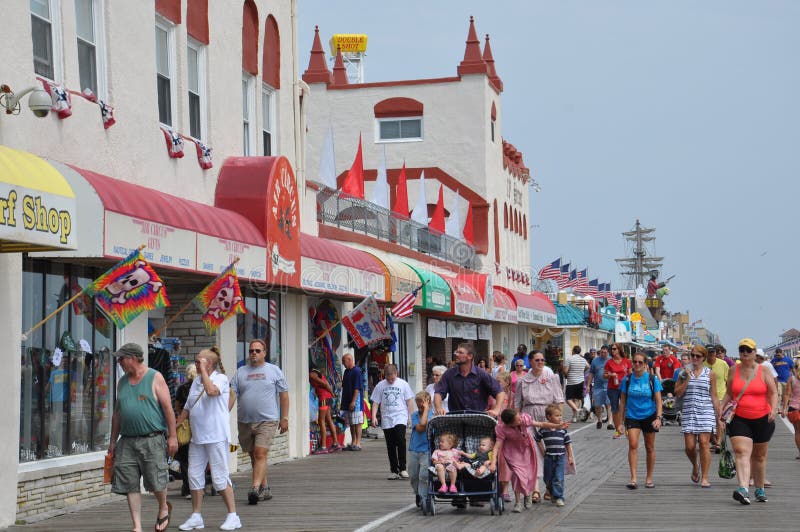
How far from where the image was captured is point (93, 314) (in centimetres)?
1476

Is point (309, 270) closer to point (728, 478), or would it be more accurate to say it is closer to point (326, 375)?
point (326, 375)

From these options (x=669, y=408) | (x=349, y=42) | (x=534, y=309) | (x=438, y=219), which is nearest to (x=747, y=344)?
(x=669, y=408)

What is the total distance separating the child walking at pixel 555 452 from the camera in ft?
45.9

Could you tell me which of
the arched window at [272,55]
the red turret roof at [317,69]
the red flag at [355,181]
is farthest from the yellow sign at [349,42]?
the arched window at [272,55]

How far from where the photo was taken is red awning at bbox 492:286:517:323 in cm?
3878

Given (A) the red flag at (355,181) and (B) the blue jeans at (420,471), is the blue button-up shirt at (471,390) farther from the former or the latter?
(A) the red flag at (355,181)

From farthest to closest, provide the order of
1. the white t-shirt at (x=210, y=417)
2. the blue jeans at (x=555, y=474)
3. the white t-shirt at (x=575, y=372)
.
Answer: the white t-shirt at (x=575, y=372) < the blue jeans at (x=555, y=474) < the white t-shirt at (x=210, y=417)

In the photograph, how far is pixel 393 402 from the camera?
17.8m

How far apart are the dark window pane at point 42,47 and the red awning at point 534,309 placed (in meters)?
30.1

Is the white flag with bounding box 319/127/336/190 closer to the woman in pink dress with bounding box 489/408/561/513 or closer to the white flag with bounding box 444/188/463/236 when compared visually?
the white flag with bounding box 444/188/463/236

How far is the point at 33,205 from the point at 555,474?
248 inches

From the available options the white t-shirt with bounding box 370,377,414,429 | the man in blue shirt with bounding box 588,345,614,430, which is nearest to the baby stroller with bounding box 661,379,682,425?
the man in blue shirt with bounding box 588,345,614,430

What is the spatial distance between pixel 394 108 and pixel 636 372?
31.4 metres

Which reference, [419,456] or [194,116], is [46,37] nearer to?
[194,116]
